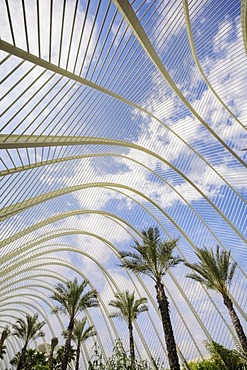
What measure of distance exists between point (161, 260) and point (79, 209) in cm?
1324

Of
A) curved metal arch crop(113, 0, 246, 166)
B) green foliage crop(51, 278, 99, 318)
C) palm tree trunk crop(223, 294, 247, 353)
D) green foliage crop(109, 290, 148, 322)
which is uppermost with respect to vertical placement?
curved metal arch crop(113, 0, 246, 166)

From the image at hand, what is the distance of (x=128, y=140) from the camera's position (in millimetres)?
19750

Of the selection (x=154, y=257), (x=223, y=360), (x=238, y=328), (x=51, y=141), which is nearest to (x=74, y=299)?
(x=154, y=257)

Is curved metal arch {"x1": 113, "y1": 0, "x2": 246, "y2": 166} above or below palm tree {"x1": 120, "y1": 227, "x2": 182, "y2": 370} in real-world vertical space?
above

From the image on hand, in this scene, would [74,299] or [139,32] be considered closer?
[139,32]

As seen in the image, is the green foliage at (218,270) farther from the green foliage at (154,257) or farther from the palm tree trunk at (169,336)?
the palm tree trunk at (169,336)

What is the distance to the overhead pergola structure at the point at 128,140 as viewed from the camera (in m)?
8.70

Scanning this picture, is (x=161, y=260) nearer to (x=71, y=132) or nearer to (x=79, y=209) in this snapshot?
(x=71, y=132)

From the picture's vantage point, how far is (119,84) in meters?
13.2

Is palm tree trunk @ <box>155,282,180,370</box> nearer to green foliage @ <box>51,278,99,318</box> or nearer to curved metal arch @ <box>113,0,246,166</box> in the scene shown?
curved metal arch @ <box>113,0,246,166</box>

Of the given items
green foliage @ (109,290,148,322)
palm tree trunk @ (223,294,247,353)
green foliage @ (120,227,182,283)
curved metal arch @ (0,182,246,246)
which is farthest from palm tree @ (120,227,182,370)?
green foliage @ (109,290,148,322)

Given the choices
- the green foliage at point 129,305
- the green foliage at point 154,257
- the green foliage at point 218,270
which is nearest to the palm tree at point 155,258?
the green foliage at point 154,257

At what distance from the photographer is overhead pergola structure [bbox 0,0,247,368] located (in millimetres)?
8695

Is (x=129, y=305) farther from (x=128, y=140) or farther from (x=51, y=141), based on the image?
(x=51, y=141)
